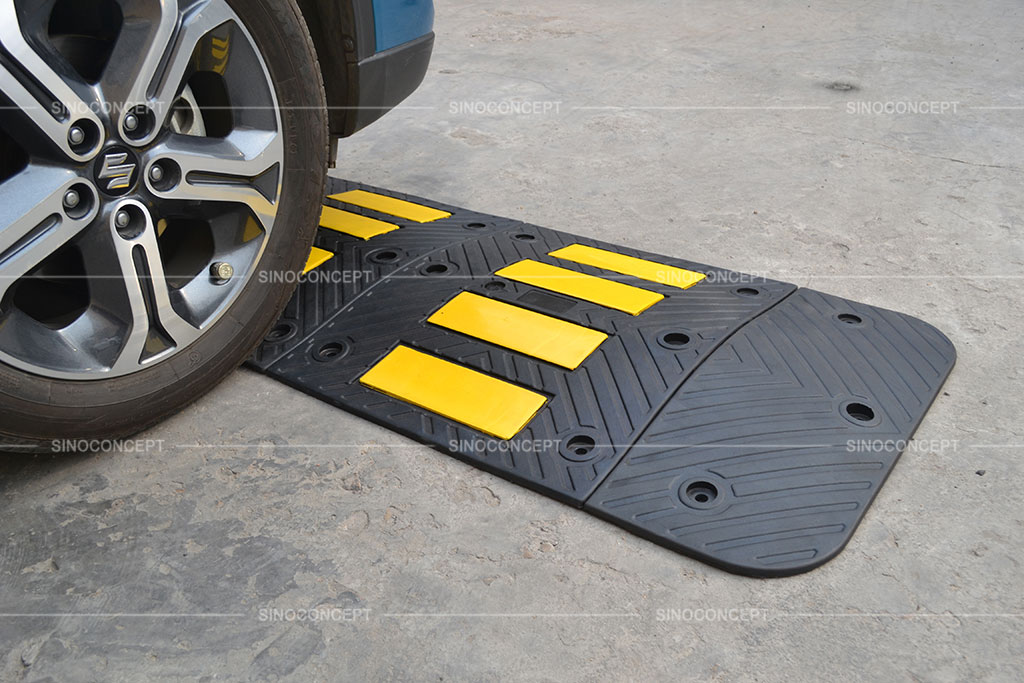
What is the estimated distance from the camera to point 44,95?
1.79m

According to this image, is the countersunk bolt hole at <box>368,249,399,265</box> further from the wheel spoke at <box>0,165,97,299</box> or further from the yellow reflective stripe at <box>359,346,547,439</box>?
the wheel spoke at <box>0,165,97,299</box>

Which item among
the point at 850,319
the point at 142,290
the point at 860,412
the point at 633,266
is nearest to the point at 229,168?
the point at 142,290

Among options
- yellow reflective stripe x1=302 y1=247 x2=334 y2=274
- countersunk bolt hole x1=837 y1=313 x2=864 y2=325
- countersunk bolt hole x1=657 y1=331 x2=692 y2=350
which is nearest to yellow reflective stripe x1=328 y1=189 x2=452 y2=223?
yellow reflective stripe x1=302 y1=247 x2=334 y2=274

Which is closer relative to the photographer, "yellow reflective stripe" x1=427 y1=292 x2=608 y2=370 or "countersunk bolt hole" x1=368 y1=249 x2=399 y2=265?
"yellow reflective stripe" x1=427 y1=292 x2=608 y2=370

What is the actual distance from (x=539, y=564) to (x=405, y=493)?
373 mm

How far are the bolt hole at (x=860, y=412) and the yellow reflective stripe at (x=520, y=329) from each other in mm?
670

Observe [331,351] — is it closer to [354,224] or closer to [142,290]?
[142,290]

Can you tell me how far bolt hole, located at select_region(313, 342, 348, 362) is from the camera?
2.47 metres

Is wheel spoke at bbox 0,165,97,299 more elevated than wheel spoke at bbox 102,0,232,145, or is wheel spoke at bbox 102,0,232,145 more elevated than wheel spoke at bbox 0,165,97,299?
wheel spoke at bbox 102,0,232,145

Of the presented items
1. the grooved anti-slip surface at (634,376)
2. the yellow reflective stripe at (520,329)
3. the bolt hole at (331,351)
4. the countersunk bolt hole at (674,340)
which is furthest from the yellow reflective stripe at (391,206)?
the countersunk bolt hole at (674,340)

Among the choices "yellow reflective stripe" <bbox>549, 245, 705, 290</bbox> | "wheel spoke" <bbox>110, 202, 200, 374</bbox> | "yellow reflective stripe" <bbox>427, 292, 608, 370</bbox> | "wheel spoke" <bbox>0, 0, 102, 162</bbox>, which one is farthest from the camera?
"yellow reflective stripe" <bbox>549, 245, 705, 290</bbox>

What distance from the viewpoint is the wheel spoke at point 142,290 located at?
200 cm

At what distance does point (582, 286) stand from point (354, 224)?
3.19ft

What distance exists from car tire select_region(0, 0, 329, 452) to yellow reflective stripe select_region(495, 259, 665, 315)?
74 cm
